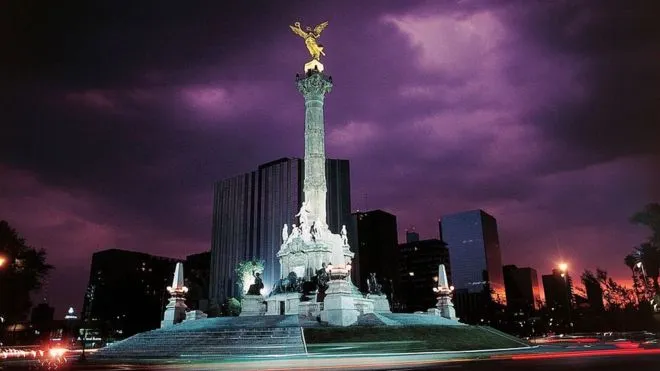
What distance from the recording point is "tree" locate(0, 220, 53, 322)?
123 feet

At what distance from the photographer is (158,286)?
87188 millimetres

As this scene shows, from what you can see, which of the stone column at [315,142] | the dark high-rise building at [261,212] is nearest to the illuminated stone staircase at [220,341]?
the stone column at [315,142]

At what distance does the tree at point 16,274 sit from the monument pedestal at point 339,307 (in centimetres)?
2389

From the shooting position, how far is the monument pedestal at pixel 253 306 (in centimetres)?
4159

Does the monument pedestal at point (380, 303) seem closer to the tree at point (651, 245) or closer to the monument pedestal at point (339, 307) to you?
the monument pedestal at point (339, 307)

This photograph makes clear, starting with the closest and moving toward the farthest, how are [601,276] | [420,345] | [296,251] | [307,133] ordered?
[420,345]
[296,251]
[307,133]
[601,276]

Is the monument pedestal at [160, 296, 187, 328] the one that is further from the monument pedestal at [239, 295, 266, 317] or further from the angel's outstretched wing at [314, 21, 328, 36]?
the angel's outstretched wing at [314, 21, 328, 36]

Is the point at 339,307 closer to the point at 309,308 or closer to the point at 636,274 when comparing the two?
the point at 309,308

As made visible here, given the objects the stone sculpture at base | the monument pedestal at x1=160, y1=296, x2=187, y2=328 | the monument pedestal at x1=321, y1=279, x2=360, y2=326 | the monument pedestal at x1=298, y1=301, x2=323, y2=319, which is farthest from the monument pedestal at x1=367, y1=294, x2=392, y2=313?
the monument pedestal at x1=160, y1=296, x2=187, y2=328

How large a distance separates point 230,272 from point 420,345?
67403mm

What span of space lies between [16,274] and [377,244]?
3531 inches

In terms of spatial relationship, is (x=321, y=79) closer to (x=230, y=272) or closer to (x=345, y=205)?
(x=345, y=205)

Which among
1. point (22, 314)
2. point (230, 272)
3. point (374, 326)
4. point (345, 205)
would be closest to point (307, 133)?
point (374, 326)

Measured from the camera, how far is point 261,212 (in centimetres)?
8631
